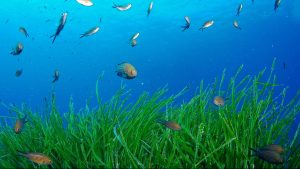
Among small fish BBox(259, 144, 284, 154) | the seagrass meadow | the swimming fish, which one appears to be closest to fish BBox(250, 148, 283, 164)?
small fish BBox(259, 144, 284, 154)

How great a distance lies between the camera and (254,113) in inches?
128

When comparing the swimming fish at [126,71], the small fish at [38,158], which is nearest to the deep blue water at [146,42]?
the swimming fish at [126,71]

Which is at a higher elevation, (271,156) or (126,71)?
(271,156)

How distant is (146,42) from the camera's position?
6366 cm

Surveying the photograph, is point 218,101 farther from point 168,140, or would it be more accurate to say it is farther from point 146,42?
point 146,42

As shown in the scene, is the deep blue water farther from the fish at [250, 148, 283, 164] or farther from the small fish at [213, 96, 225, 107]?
the fish at [250, 148, 283, 164]

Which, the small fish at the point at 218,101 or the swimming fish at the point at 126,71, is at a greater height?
the small fish at the point at 218,101

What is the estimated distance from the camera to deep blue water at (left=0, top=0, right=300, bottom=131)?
44.6 meters

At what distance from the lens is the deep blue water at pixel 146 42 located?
1756 inches

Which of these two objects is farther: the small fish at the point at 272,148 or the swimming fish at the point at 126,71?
the swimming fish at the point at 126,71

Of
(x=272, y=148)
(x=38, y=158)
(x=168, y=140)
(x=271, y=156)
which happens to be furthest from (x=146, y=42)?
(x=271, y=156)

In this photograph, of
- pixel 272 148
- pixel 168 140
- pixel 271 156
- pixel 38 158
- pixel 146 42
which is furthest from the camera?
pixel 146 42

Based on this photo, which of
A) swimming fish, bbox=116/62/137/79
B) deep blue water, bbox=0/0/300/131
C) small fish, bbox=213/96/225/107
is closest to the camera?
small fish, bbox=213/96/225/107

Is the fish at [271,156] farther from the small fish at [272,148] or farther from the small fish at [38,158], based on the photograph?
→ the small fish at [38,158]
